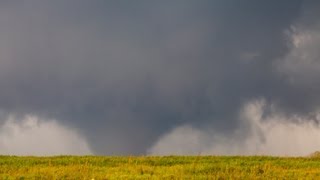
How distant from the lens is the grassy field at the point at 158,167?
3431 cm

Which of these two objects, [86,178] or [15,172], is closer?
[86,178]

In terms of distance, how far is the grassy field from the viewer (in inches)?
1351

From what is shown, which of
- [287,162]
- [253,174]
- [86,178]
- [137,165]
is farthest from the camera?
[287,162]

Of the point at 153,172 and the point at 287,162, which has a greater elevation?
the point at 287,162

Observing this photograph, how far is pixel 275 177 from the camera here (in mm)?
34562

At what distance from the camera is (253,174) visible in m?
35.2

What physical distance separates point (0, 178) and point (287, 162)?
21143 mm

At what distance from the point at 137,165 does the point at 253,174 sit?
884 cm

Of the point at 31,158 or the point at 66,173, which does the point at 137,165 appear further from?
the point at 31,158

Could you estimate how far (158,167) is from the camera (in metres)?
39.2

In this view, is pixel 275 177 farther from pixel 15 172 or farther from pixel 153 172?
pixel 15 172

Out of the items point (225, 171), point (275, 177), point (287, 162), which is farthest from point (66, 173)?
point (287, 162)

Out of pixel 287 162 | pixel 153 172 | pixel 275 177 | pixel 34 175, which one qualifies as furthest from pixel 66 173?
pixel 287 162

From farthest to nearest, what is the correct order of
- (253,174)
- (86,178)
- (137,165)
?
(137,165), (253,174), (86,178)
